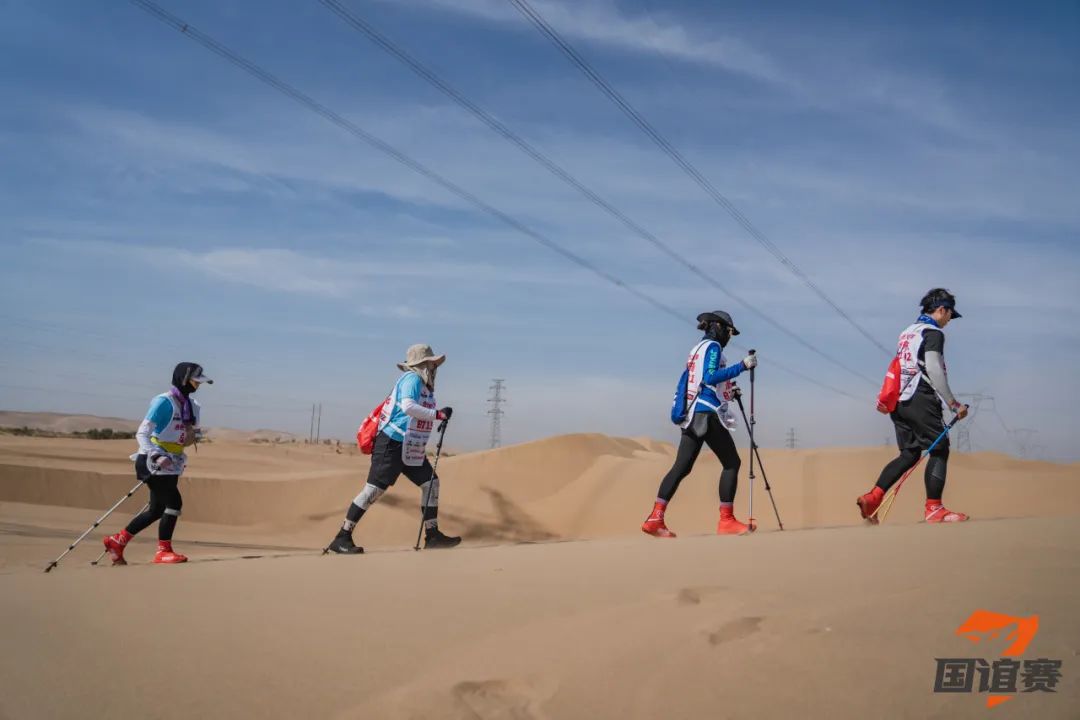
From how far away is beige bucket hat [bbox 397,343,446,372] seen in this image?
833 centimetres

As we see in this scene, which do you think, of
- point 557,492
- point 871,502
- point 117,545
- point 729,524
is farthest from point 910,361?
point 557,492

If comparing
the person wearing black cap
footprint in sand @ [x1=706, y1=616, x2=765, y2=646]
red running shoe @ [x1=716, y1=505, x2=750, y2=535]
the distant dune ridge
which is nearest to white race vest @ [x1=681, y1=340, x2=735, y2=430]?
the person wearing black cap

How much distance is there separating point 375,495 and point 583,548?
2648mm

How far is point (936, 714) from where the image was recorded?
238 centimetres

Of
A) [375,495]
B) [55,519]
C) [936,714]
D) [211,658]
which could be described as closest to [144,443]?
[375,495]

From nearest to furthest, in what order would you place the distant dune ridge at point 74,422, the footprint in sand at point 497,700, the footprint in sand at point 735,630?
the footprint in sand at point 497,700
the footprint in sand at point 735,630
the distant dune ridge at point 74,422

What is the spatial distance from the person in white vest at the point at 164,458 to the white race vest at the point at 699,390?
4691mm

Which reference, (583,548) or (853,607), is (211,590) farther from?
(853,607)

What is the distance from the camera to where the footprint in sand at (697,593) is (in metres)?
3.70

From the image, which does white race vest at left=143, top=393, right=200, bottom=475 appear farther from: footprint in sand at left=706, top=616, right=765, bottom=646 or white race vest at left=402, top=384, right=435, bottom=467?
footprint in sand at left=706, top=616, right=765, bottom=646

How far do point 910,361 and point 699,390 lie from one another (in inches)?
87.1

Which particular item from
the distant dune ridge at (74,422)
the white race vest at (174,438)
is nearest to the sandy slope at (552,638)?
the white race vest at (174,438)

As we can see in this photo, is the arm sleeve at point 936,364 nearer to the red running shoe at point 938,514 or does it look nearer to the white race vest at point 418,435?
the red running shoe at point 938,514

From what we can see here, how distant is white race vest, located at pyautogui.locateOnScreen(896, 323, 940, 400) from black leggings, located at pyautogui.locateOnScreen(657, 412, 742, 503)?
191 centimetres
